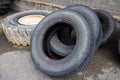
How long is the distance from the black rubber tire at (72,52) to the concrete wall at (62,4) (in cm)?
122

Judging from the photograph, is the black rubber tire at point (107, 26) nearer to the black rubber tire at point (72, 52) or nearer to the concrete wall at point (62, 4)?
the concrete wall at point (62, 4)

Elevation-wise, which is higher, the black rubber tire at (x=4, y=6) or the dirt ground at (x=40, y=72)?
the black rubber tire at (x=4, y=6)

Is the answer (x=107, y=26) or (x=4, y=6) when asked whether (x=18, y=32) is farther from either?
(x=4, y=6)

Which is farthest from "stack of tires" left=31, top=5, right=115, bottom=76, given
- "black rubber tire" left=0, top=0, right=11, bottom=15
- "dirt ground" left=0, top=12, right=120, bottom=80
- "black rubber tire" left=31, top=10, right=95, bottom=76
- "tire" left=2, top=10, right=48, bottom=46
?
"black rubber tire" left=0, top=0, right=11, bottom=15

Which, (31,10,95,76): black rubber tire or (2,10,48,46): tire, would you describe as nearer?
(31,10,95,76): black rubber tire

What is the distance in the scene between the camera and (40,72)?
330 centimetres

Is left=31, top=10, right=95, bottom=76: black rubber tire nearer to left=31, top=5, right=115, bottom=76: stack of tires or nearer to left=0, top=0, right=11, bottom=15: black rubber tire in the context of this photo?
left=31, top=5, right=115, bottom=76: stack of tires

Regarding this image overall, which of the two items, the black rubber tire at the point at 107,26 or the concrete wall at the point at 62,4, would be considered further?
the concrete wall at the point at 62,4

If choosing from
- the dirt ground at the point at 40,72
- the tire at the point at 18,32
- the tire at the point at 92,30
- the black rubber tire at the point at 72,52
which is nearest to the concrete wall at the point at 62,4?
the dirt ground at the point at 40,72

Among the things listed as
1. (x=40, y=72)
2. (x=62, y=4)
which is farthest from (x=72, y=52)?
(x=62, y=4)

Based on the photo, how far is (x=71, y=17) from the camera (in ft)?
10.8

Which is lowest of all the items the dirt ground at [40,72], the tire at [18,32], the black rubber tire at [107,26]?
the dirt ground at [40,72]

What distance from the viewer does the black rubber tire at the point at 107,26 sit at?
3820mm

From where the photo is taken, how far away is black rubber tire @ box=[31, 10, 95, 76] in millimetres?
2942
